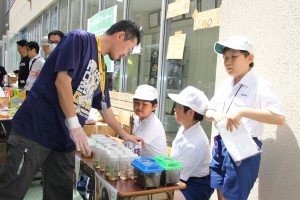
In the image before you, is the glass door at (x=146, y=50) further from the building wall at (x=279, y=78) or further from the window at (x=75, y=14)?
the window at (x=75, y=14)

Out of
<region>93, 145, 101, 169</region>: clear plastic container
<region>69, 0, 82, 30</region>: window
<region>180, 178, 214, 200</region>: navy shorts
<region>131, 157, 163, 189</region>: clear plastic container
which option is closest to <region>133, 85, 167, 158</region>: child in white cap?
<region>180, 178, 214, 200</region>: navy shorts

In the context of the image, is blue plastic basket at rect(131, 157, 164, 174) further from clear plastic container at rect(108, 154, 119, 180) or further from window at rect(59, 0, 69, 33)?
window at rect(59, 0, 69, 33)

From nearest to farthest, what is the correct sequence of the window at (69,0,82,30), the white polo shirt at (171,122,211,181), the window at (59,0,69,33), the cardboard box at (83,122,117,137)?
the white polo shirt at (171,122,211,181) → the cardboard box at (83,122,117,137) → the window at (69,0,82,30) → the window at (59,0,69,33)

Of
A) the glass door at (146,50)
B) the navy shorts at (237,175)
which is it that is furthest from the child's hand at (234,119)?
the glass door at (146,50)

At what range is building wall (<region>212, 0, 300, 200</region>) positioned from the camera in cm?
178

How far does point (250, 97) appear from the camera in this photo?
5.43ft

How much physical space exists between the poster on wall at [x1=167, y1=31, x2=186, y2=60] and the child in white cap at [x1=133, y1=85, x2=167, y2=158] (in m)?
0.75

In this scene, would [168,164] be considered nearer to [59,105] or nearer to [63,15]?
[59,105]

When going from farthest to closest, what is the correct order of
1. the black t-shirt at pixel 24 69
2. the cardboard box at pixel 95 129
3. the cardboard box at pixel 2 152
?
the black t-shirt at pixel 24 69 < the cardboard box at pixel 2 152 < the cardboard box at pixel 95 129

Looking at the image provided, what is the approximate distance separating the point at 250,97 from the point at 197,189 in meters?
0.78

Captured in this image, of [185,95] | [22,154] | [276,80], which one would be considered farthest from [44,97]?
[276,80]

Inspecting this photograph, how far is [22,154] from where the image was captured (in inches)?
63.6

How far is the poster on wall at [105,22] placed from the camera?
15.0 feet

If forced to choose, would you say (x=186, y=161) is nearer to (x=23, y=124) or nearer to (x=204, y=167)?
(x=204, y=167)
